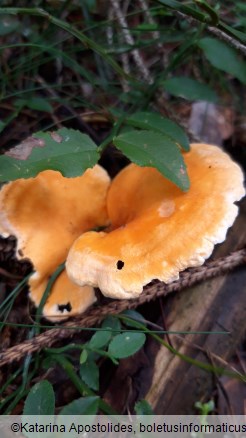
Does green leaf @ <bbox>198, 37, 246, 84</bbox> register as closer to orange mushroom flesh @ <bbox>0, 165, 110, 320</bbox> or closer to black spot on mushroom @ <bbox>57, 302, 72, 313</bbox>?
orange mushroom flesh @ <bbox>0, 165, 110, 320</bbox>

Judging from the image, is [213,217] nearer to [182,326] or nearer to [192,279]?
[192,279]

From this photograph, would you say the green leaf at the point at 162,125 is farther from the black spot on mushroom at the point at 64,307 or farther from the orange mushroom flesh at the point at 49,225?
the black spot on mushroom at the point at 64,307

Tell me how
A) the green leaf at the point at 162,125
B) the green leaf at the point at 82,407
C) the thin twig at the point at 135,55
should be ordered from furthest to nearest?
the thin twig at the point at 135,55 < the green leaf at the point at 162,125 < the green leaf at the point at 82,407

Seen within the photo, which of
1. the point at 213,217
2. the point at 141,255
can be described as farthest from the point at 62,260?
the point at 213,217

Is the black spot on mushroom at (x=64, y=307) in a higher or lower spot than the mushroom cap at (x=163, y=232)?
Answer: lower

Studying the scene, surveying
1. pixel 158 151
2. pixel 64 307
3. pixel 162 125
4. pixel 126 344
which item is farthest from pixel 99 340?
pixel 162 125

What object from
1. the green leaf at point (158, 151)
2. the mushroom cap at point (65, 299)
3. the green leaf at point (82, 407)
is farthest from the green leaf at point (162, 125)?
the green leaf at point (82, 407)
